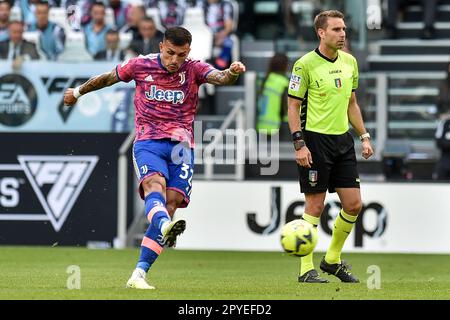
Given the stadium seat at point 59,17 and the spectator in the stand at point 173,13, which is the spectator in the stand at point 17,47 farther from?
the spectator in the stand at point 173,13

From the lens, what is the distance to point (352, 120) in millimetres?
12758

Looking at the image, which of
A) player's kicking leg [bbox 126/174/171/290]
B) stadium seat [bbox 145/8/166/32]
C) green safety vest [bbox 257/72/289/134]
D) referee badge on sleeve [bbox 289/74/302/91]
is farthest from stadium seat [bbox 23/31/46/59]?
player's kicking leg [bbox 126/174/171/290]

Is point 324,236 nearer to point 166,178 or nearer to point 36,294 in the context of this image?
point 166,178

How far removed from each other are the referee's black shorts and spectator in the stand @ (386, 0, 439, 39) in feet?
36.4

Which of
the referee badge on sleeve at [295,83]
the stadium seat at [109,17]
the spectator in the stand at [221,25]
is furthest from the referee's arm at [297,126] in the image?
the stadium seat at [109,17]

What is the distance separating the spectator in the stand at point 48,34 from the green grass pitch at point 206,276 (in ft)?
12.5

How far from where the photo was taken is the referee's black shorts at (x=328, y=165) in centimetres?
1236

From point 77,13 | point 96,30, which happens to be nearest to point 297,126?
point 96,30

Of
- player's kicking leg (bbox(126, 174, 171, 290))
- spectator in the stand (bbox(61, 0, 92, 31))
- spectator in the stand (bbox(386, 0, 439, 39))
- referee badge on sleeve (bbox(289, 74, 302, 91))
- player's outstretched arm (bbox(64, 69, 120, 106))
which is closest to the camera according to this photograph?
player's kicking leg (bbox(126, 174, 171, 290))

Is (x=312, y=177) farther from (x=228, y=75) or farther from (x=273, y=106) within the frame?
(x=273, y=106)

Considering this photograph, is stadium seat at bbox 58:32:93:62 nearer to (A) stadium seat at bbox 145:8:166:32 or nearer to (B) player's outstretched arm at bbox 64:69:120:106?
(A) stadium seat at bbox 145:8:166:32

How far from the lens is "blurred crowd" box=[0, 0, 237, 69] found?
20766 millimetres
